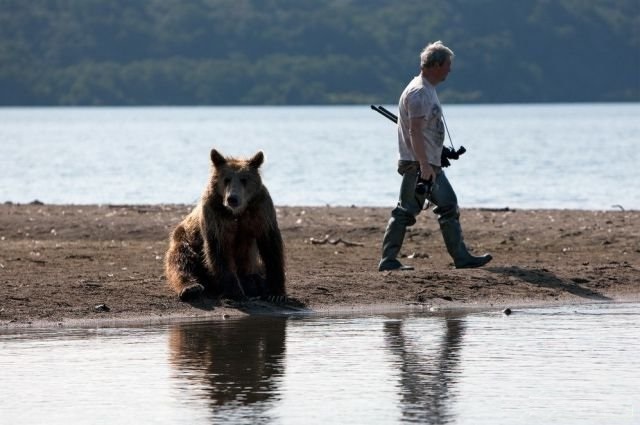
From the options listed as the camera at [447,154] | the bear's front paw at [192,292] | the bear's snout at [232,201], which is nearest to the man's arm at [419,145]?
the camera at [447,154]

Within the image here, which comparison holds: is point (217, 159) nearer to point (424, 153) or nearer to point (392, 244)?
point (424, 153)

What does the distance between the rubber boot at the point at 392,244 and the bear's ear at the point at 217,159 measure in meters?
2.19

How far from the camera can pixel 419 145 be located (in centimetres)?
1354

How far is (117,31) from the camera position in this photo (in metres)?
180

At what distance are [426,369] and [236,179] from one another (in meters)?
3.13

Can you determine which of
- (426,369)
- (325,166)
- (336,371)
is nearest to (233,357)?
(336,371)

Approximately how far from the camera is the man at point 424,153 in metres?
13.5

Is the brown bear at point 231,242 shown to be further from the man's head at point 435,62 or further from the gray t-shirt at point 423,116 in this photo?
the man's head at point 435,62

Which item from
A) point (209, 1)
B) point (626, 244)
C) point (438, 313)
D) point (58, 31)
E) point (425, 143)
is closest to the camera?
point (438, 313)

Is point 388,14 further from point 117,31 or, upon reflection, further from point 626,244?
point 626,244

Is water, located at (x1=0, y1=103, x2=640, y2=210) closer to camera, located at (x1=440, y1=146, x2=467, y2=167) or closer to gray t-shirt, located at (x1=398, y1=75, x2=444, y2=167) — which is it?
camera, located at (x1=440, y1=146, x2=467, y2=167)

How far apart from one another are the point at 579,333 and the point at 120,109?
172 metres

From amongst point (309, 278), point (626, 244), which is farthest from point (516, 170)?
point (309, 278)

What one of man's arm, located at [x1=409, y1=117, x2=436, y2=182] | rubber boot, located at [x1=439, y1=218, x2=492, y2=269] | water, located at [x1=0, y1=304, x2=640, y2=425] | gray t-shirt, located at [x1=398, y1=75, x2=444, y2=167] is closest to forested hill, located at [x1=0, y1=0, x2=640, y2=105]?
rubber boot, located at [x1=439, y1=218, x2=492, y2=269]
